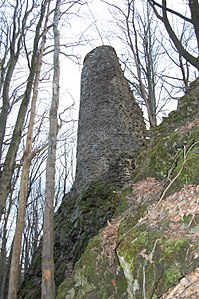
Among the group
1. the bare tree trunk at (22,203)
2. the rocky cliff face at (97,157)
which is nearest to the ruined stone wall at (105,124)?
the rocky cliff face at (97,157)

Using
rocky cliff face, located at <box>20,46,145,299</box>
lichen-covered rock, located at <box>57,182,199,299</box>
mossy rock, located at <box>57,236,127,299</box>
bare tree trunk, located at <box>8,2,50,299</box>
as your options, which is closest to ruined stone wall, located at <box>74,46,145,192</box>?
rocky cliff face, located at <box>20,46,145,299</box>

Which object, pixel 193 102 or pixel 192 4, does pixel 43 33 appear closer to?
pixel 192 4

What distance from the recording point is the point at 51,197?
6.80 m

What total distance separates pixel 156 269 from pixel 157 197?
4.46 ft

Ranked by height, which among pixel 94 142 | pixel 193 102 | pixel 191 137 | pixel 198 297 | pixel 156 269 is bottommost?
pixel 198 297

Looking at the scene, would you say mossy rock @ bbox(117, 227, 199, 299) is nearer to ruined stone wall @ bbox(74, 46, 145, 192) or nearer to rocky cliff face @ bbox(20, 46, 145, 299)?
rocky cliff face @ bbox(20, 46, 145, 299)

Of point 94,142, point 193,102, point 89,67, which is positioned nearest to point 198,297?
point 193,102

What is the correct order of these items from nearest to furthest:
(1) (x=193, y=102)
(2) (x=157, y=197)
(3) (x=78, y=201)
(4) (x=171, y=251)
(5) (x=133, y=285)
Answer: (4) (x=171, y=251), (5) (x=133, y=285), (2) (x=157, y=197), (1) (x=193, y=102), (3) (x=78, y=201)

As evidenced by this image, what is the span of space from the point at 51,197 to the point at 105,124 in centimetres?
470

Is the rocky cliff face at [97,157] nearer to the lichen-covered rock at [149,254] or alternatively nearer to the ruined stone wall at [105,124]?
the ruined stone wall at [105,124]

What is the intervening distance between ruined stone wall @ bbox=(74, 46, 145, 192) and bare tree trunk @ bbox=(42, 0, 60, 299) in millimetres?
3141

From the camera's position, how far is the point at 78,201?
9938mm

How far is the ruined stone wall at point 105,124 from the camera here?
10.4 meters

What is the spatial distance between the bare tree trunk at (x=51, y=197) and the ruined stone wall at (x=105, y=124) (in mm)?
3141
